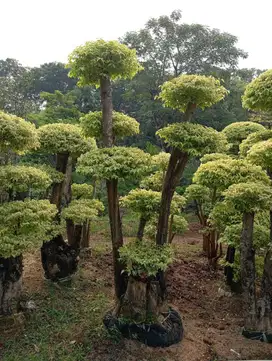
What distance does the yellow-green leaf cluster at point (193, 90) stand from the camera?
533cm

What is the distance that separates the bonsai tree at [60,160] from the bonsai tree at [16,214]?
1129mm

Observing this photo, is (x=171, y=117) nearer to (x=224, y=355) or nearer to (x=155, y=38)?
(x=155, y=38)

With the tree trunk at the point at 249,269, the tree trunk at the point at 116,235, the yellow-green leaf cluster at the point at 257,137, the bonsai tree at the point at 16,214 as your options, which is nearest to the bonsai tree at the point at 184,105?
the tree trunk at the point at 116,235

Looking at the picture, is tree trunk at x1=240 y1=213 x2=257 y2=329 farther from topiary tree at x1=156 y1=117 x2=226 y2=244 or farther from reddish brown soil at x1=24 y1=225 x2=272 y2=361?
topiary tree at x1=156 y1=117 x2=226 y2=244

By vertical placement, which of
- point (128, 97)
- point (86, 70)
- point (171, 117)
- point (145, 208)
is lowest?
point (145, 208)

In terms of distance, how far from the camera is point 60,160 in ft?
25.0

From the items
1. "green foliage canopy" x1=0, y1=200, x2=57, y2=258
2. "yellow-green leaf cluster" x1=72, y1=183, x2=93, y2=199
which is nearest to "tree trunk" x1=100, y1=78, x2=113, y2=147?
"green foliage canopy" x1=0, y1=200, x2=57, y2=258

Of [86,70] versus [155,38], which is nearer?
[86,70]

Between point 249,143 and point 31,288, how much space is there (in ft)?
17.5

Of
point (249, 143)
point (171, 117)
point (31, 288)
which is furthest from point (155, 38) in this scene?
point (31, 288)

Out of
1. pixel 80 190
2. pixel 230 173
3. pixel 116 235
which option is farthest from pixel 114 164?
pixel 80 190

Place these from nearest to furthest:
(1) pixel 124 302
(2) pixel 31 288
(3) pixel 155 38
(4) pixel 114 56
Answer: (4) pixel 114 56, (1) pixel 124 302, (2) pixel 31 288, (3) pixel 155 38

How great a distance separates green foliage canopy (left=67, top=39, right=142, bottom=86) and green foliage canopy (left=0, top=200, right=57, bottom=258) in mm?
2312

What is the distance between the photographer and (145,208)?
6.71m
